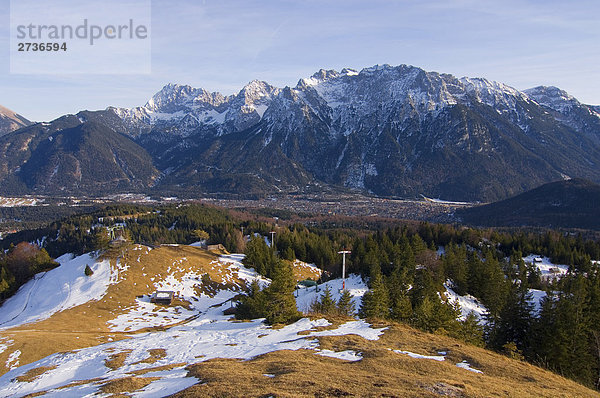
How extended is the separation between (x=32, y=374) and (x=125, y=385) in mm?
16116

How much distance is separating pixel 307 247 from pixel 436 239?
145 feet

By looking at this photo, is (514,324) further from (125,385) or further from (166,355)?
(125,385)

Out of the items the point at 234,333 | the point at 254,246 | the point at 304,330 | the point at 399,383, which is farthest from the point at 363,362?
the point at 254,246

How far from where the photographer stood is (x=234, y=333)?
40500 millimetres

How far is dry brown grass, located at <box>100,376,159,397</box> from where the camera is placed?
866 inches

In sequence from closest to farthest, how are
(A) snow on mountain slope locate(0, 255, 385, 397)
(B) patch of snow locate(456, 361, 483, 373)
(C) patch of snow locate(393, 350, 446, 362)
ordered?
(A) snow on mountain slope locate(0, 255, 385, 397) → (B) patch of snow locate(456, 361, 483, 373) → (C) patch of snow locate(393, 350, 446, 362)

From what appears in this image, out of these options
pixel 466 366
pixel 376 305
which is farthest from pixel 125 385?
pixel 376 305

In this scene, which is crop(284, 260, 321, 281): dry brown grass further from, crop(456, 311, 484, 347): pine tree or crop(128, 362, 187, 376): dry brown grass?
crop(128, 362, 187, 376): dry brown grass

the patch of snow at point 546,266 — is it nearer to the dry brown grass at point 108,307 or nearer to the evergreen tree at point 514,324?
the evergreen tree at point 514,324

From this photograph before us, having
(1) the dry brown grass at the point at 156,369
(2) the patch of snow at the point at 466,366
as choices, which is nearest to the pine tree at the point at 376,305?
(2) the patch of snow at the point at 466,366

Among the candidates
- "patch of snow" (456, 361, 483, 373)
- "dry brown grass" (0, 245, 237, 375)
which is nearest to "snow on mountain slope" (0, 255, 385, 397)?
"patch of snow" (456, 361, 483, 373)

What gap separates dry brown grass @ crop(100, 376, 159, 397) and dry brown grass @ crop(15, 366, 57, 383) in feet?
41.4

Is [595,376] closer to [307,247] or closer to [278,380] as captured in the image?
[278,380]

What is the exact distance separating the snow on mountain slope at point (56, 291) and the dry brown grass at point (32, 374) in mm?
50017
